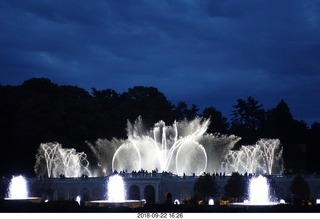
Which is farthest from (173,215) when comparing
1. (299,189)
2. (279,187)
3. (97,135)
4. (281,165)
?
(97,135)

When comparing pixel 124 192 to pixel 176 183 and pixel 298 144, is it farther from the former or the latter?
pixel 298 144

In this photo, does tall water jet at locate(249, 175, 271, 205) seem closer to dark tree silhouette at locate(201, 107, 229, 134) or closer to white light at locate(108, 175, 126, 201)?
white light at locate(108, 175, 126, 201)

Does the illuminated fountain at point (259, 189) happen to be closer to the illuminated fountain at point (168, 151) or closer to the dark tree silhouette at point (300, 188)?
the dark tree silhouette at point (300, 188)

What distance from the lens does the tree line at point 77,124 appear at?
85.6 meters

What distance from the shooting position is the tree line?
8556cm

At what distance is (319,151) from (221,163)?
14192 mm

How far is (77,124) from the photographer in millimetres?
92625

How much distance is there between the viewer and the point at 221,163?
295 feet

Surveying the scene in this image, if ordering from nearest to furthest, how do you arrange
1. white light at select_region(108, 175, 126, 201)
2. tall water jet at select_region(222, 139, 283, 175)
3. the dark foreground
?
the dark foreground
white light at select_region(108, 175, 126, 201)
tall water jet at select_region(222, 139, 283, 175)

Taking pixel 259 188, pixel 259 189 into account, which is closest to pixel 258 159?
pixel 259 189

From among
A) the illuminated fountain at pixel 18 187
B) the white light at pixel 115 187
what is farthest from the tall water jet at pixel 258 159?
the illuminated fountain at pixel 18 187

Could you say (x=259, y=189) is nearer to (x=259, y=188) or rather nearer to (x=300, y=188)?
(x=259, y=188)

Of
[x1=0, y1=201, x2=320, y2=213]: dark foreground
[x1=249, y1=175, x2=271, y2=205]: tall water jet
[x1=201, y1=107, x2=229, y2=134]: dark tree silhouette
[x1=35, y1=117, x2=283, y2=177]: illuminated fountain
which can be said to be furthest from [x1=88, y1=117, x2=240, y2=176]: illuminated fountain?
[x1=0, y1=201, x2=320, y2=213]: dark foreground

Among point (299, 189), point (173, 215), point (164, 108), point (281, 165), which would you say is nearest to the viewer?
point (173, 215)
